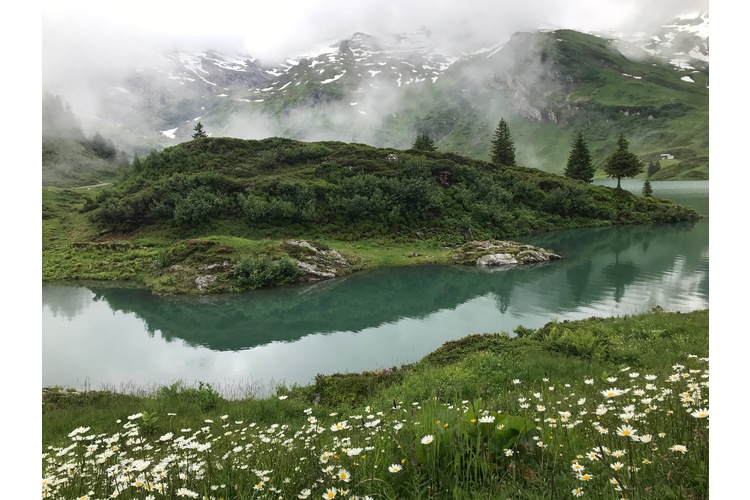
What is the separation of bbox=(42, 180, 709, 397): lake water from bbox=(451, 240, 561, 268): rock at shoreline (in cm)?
162

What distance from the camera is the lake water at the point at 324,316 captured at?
16500mm

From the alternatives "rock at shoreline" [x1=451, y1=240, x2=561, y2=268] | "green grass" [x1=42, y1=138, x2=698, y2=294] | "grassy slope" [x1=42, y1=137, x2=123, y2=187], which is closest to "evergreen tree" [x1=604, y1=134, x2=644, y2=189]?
"green grass" [x1=42, y1=138, x2=698, y2=294]

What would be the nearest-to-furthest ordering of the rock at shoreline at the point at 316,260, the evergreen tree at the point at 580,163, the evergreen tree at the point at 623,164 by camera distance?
1. the rock at shoreline at the point at 316,260
2. the evergreen tree at the point at 623,164
3. the evergreen tree at the point at 580,163

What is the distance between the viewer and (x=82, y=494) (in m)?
3.15

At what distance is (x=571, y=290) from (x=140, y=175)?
54.7m

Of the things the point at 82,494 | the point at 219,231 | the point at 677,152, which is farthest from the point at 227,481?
the point at 677,152

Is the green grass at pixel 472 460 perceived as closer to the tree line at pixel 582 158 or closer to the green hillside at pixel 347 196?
the green hillside at pixel 347 196

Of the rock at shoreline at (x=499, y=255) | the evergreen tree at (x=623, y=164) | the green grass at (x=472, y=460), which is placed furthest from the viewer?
the evergreen tree at (x=623, y=164)

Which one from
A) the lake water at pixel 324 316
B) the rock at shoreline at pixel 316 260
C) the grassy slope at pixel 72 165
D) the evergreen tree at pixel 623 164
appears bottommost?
the lake water at pixel 324 316

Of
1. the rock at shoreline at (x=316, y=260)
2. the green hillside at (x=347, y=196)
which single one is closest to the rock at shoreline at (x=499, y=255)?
the green hillside at (x=347, y=196)

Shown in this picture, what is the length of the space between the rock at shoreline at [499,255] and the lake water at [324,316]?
5.32 ft

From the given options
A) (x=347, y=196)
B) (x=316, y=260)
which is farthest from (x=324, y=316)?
(x=347, y=196)

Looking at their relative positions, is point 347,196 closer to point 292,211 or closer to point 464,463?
point 292,211

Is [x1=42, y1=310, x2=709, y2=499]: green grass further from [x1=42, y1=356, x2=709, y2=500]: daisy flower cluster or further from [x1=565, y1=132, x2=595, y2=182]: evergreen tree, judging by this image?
[x1=565, y1=132, x2=595, y2=182]: evergreen tree
